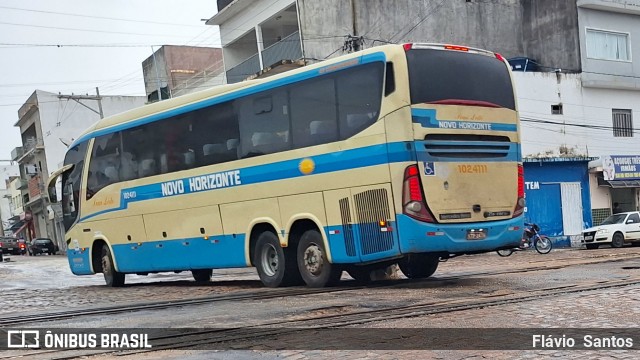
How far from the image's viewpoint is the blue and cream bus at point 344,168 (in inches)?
417

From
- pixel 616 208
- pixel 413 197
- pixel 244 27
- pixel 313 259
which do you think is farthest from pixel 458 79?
pixel 616 208

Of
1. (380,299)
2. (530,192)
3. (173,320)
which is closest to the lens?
(173,320)

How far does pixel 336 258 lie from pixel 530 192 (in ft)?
67.8

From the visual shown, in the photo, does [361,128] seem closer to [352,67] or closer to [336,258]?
[352,67]

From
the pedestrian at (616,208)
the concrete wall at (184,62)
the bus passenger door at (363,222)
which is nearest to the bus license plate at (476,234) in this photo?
the bus passenger door at (363,222)

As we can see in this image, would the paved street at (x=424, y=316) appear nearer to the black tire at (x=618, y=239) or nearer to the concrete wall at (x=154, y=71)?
the black tire at (x=618, y=239)

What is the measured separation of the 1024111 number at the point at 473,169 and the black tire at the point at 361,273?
2836 millimetres

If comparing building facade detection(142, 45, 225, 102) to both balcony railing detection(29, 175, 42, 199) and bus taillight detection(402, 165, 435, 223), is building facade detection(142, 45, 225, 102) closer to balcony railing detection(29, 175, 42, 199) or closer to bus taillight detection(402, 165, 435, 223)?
balcony railing detection(29, 175, 42, 199)

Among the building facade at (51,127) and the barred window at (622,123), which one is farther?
the building facade at (51,127)

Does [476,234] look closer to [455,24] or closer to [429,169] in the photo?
[429,169]

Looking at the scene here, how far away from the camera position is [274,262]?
12.5 metres

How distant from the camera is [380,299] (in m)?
9.55

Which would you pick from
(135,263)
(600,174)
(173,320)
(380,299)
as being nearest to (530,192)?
(600,174)

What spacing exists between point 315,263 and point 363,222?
4.42 feet
